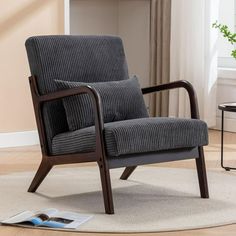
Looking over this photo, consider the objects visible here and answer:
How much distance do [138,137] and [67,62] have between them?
742mm

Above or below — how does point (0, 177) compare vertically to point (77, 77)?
below

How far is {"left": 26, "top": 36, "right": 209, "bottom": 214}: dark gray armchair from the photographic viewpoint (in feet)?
11.0

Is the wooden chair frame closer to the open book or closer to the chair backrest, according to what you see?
the chair backrest

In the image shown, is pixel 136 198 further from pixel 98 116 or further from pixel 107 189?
pixel 98 116

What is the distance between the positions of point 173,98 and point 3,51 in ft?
5.52

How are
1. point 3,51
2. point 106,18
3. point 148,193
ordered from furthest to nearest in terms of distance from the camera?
1. point 106,18
2. point 3,51
3. point 148,193

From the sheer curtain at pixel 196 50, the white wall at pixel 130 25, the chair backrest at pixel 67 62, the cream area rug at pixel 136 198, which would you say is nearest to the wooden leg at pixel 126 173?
the cream area rug at pixel 136 198

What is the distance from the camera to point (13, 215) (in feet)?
10.9

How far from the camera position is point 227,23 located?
21.0 ft

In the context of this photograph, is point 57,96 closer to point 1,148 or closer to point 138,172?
point 138,172

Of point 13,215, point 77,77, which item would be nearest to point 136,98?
point 77,77

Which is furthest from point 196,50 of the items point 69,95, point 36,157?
point 69,95

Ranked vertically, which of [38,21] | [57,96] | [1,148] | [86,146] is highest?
[38,21]

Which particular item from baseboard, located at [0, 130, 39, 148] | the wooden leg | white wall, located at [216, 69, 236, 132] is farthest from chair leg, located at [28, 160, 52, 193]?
white wall, located at [216, 69, 236, 132]
